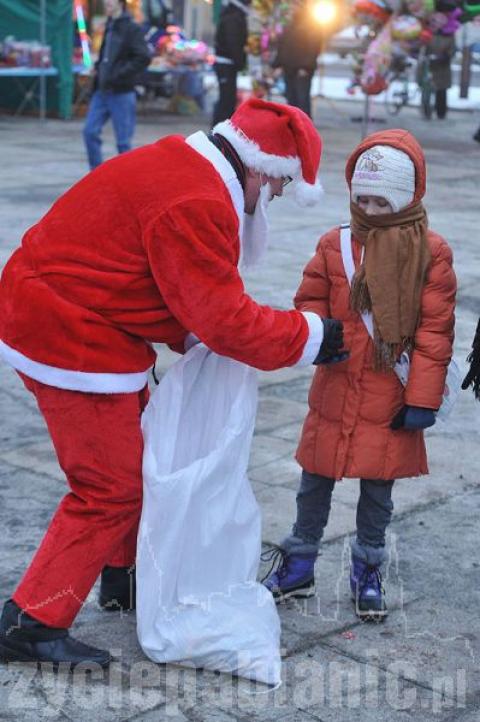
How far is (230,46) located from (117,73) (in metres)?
3.93

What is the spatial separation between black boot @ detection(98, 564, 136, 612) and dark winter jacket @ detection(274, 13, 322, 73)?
11850mm

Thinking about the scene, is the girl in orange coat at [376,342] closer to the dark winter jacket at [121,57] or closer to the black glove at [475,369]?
the black glove at [475,369]

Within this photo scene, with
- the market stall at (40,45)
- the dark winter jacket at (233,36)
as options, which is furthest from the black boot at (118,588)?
the market stall at (40,45)

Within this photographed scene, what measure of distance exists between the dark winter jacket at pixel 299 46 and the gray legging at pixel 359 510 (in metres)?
11.7

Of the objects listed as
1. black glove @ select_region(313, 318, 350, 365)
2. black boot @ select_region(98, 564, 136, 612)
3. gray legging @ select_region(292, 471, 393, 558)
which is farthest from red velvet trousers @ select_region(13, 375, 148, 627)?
gray legging @ select_region(292, 471, 393, 558)

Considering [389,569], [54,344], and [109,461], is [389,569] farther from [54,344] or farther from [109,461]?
[54,344]

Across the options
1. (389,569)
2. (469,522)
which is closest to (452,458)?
(469,522)

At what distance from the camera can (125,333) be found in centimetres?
344

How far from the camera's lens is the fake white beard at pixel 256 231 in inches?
141

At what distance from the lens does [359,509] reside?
12.8 ft

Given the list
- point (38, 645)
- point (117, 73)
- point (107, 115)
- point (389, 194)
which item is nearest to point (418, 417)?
point (389, 194)

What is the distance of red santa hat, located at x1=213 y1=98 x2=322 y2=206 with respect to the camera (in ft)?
11.3

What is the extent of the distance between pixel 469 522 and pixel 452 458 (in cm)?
72

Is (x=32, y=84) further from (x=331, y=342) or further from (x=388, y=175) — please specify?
(x=331, y=342)
